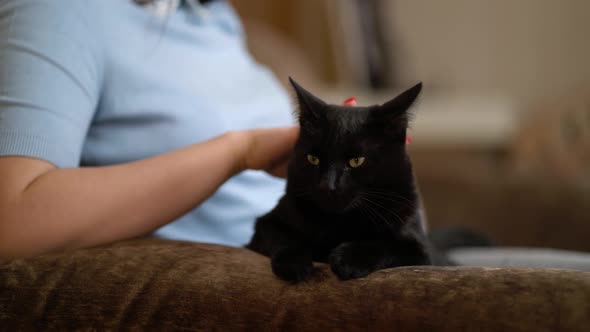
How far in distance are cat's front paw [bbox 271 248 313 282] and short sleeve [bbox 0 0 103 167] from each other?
320mm

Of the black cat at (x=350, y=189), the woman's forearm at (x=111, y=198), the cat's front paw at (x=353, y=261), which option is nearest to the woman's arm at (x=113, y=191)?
the woman's forearm at (x=111, y=198)

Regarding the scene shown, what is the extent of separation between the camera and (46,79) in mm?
691

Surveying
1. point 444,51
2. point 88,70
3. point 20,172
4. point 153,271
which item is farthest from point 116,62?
point 444,51

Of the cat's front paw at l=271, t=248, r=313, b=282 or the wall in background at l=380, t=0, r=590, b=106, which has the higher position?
the wall in background at l=380, t=0, r=590, b=106

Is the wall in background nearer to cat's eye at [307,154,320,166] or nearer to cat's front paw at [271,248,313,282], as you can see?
cat's eye at [307,154,320,166]

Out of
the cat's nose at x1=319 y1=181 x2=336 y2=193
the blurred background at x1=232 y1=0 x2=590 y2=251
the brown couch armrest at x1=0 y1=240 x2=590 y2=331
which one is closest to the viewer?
the brown couch armrest at x1=0 y1=240 x2=590 y2=331

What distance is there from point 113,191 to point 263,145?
23cm

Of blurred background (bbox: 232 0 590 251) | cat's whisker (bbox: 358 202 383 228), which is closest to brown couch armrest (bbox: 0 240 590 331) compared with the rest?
cat's whisker (bbox: 358 202 383 228)

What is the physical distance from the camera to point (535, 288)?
477 millimetres

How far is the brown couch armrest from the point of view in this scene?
0.47 m

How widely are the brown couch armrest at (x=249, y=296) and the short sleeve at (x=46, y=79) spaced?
0.15 meters

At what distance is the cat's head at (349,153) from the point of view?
0.66m

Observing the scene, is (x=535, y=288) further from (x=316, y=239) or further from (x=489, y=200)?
(x=489, y=200)

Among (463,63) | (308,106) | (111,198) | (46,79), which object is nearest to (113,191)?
(111,198)
